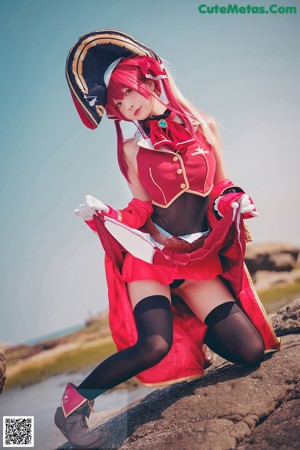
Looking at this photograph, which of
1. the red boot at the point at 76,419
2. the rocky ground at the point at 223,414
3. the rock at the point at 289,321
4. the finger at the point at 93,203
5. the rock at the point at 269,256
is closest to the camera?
the rocky ground at the point at 223,414

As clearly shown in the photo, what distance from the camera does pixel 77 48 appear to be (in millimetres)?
1637

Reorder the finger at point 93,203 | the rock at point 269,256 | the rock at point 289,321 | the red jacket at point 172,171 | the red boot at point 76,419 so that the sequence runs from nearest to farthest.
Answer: the red boot at point 76,419 < the finger at point 93,203 < the red jacket at point 172,171 < the rock at point 289,321 < the rock at point 269,256

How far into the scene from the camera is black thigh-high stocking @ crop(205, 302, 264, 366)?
1.60 m

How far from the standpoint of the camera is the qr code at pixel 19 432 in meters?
1.65

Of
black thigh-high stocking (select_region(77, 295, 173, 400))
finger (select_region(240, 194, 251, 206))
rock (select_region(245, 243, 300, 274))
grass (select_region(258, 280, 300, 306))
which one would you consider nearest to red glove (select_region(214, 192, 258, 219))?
finger (select_region(240, 194, 251, 206))

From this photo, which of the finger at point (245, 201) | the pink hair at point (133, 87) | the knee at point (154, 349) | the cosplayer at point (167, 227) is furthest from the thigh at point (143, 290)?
the pink hair at point (133, 87)

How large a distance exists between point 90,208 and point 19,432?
29.9 inches

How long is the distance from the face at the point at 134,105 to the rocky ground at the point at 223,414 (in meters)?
0.90

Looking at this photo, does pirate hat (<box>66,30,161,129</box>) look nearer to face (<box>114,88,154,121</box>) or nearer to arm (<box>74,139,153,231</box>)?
face (<box>114,88,154,121</box>)

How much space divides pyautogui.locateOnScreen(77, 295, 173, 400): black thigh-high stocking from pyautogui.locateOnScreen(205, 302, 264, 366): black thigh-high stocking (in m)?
0.16

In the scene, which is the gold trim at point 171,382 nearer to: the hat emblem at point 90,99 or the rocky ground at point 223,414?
the rocky ground at point 223,414

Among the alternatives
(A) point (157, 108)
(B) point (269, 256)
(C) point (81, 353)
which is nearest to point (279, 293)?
(B) point (269, 256)

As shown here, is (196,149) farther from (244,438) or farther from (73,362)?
(73,362)

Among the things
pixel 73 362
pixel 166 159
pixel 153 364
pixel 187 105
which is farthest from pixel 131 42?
pixel 73 362
